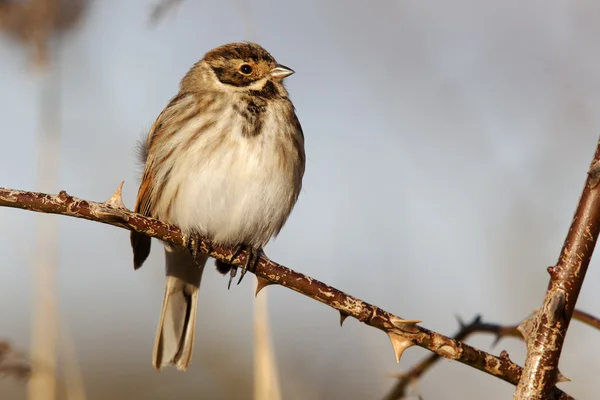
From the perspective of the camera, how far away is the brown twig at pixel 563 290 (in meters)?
1.53

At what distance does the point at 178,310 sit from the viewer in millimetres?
3871

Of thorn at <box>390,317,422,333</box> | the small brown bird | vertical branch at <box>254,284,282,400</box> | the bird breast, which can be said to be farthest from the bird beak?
thorn at <box>390,317,422,333</box>

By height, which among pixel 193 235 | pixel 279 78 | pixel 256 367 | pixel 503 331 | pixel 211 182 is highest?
pixel 279 78

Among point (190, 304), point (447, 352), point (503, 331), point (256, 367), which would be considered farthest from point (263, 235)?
point (447, 352)

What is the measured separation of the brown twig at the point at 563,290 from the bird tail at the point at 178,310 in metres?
2.24

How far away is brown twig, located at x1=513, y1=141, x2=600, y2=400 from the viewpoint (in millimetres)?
1526

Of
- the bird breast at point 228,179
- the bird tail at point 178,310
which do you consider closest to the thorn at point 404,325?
the bird breast at point 228,179

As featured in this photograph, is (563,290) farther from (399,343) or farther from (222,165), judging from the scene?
(222,165)

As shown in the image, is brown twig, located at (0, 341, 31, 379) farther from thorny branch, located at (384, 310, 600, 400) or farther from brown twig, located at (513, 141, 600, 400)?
brown twig, located at (513, 141, 600, 400)

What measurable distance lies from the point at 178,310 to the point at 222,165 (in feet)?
3.02

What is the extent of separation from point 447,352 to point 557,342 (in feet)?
0.71

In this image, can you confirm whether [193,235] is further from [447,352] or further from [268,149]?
[447,352]

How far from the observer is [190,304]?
3918mm

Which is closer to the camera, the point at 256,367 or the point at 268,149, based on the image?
the point at 256,367
